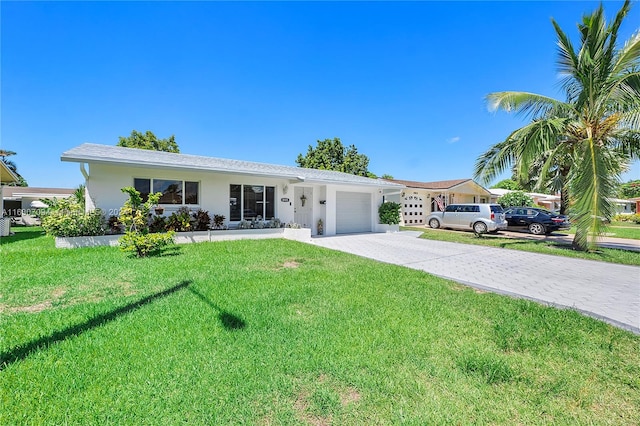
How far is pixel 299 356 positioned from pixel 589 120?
1320cm

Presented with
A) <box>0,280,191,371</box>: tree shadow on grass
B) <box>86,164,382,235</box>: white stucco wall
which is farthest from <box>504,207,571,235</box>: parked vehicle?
<box>0,280,191,371</box>: tree shadow on grass

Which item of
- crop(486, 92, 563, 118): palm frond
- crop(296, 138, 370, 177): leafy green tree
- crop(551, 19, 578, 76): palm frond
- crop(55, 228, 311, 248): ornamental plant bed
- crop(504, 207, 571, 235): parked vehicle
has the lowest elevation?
crop(55, 228, 311, 248): ornamental plant bed

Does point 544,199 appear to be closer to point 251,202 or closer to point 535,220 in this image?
point 535,220

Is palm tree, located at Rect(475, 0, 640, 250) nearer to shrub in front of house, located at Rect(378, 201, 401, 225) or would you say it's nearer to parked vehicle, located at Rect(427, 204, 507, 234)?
parked vehicle, located at Rect(427, 204, 507, 234)

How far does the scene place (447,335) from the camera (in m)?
3.61

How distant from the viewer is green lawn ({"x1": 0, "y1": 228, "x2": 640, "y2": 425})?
2.24m

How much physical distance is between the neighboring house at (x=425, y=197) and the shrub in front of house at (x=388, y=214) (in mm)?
5102

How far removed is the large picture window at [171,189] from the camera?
10623 mm

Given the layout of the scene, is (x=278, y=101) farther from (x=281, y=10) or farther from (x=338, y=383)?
(x=338, y=383)

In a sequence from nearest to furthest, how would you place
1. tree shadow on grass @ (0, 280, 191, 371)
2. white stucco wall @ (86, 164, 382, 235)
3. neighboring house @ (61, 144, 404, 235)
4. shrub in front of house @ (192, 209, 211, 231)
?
tree shadow on grass @ (0, 280, 191, 371) < neighboring house @ (61, 144, 404, 235) < white stucco wall @ (86, 164, 382, 235) < shrub in front of house @ (192, 209, 211, 231)

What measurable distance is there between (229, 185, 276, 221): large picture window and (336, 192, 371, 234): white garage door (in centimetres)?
396

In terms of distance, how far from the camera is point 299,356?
301 cm

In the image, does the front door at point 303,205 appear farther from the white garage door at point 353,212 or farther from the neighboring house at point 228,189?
the white garage door at point 353,212

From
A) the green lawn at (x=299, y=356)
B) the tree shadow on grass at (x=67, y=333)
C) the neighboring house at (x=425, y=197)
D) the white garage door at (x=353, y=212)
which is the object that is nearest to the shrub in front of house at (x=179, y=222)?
the green lawn at (x=299, y=356)
